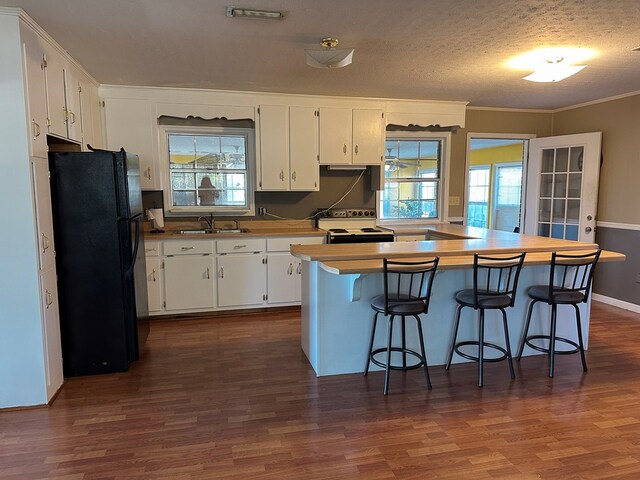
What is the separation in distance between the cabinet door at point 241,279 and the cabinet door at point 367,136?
156 cm

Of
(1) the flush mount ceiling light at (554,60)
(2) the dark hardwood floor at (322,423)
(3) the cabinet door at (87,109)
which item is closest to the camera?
(2) the dark hardwood floor at (322,423)

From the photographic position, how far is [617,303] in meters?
4.91

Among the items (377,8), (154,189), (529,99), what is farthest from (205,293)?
(529,99)

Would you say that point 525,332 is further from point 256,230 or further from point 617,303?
point 256,230

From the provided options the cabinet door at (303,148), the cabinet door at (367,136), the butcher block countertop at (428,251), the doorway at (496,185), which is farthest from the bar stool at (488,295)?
the doorway at (496,185)

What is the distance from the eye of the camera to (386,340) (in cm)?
317

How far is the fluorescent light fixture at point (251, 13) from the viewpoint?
2.41m

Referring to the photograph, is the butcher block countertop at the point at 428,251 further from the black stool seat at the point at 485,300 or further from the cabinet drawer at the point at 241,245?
the cabinet drawer at the point at 241,245

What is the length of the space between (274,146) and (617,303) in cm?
416

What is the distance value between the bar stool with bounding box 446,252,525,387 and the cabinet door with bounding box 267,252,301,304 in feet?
6.22

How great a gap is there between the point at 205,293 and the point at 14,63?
257 centimetres

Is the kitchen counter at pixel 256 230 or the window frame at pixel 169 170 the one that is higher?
the window frame at pixel 169 170

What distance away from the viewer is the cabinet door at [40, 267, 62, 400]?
271 centimetres

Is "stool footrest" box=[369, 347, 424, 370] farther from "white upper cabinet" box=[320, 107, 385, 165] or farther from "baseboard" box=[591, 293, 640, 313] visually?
"baseboard" box=[591, 293, 640, 313]
